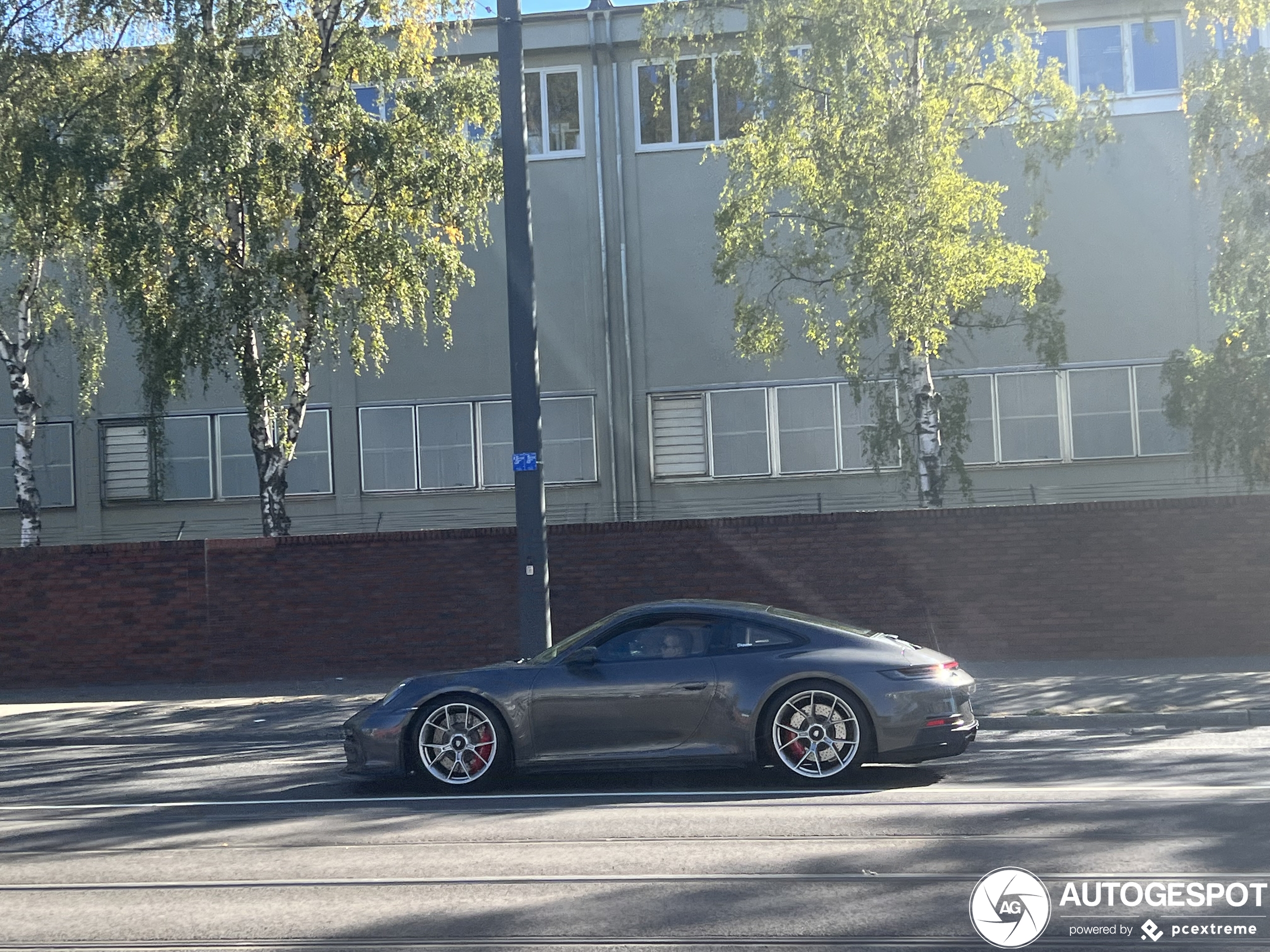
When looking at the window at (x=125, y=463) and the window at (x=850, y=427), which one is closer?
the window at (x=850, y=427)

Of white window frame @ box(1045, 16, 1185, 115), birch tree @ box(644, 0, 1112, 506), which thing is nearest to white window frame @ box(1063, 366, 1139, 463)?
white window frame @ box(1045, 16, 1185, 115)

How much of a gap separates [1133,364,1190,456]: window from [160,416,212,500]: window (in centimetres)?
1789

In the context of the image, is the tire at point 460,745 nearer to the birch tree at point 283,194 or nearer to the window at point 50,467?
the birch tree at point 283,194

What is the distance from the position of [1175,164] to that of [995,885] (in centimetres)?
2059

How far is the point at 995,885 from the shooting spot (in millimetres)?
5695

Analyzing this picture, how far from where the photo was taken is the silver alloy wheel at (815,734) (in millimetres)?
8281

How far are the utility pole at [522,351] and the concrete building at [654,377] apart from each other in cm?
1082

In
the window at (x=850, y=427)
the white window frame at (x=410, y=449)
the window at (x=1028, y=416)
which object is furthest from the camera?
the white window frame at (x=410, y=449)

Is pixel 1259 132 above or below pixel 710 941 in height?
above

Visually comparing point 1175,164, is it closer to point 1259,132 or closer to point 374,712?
point 1259,132

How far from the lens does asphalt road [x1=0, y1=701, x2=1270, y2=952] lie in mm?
5309

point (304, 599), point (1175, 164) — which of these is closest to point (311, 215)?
point (304, 599)

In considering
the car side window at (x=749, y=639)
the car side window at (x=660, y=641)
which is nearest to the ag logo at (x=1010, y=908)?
the car side window at (x=749, y=639)

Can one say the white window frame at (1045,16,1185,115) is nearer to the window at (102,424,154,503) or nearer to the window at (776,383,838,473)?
the window at (776,383,838,473)
